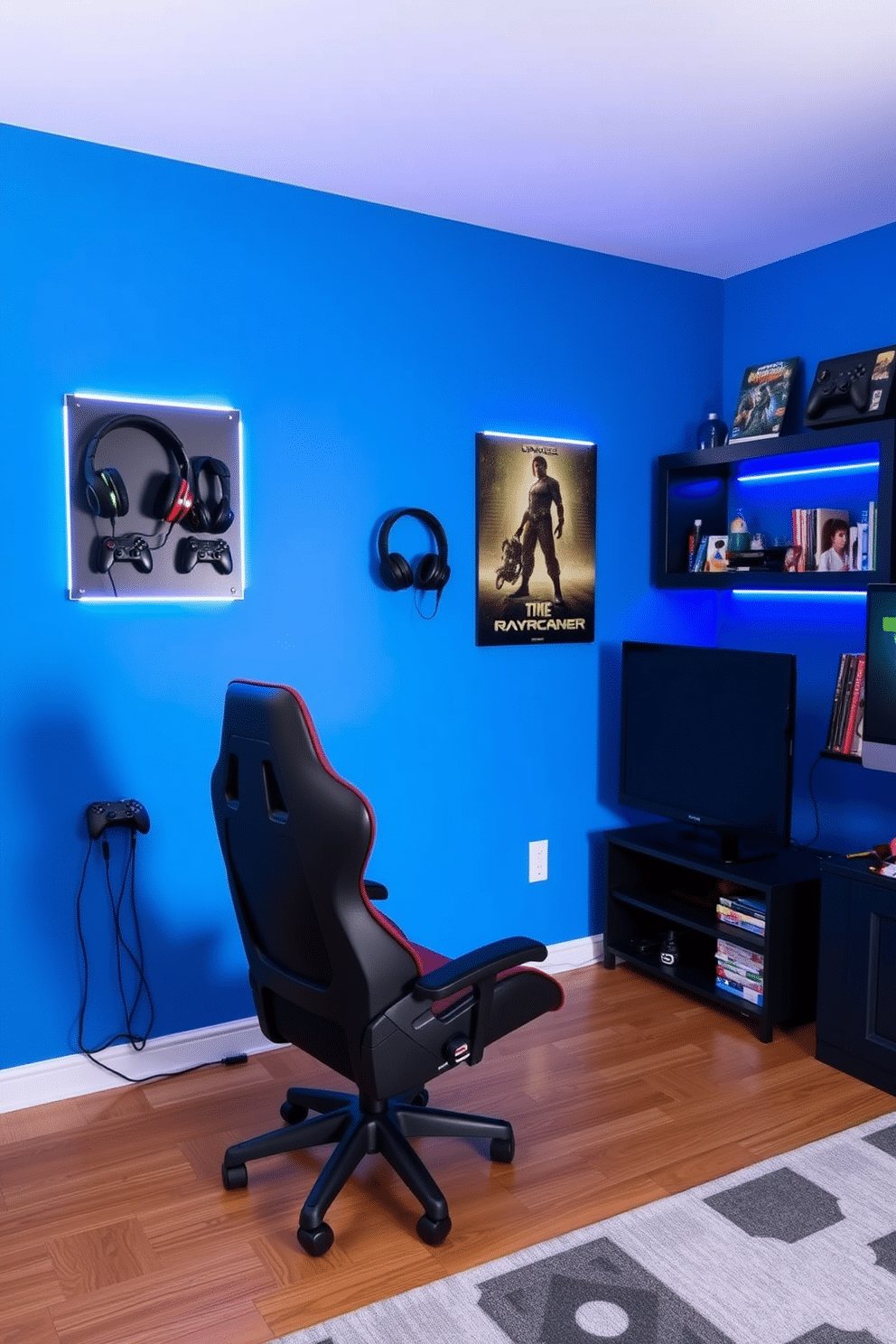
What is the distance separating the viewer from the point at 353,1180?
2387mm

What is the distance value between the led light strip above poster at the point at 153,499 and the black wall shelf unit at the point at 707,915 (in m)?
1.68

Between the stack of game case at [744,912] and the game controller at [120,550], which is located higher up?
the game controller at [120,550]

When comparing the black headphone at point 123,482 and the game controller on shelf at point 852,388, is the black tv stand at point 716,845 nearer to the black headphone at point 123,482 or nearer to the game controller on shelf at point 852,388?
the game controller on shelf at point 852,388

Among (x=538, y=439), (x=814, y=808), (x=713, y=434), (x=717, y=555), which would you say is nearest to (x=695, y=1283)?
(x=814, y=808)

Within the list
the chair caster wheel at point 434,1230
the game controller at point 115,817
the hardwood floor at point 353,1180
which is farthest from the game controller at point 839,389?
the chair caster wheel at point 434,1230

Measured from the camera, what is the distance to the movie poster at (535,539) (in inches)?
135

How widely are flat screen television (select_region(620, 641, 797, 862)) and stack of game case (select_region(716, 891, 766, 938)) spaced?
0.13 metres

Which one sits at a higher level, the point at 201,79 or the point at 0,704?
the point at 201,79

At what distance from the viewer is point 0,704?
268 centimetres

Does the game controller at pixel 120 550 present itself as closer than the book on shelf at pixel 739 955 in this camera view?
Yes

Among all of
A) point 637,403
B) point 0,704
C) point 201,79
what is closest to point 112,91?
point 201,79

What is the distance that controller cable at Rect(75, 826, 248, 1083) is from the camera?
2838mm

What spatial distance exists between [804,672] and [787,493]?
2.10 ft

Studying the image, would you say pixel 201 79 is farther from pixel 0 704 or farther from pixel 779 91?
pixel 0 704
